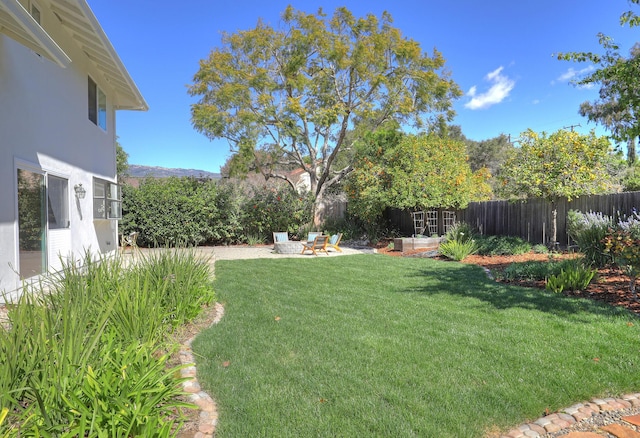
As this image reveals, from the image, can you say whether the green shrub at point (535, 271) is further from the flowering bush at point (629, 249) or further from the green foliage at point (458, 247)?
the green foliage at point (458, 247)

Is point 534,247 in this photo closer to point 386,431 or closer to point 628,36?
point 628,36

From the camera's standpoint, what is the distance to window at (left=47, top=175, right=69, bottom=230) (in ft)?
22.7

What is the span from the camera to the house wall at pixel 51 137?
5379 millimetres

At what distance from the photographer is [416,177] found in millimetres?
13367

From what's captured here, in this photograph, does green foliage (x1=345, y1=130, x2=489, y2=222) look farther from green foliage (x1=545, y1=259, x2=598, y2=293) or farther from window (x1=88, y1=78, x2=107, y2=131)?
window (x1=88, y1=78, x2=107, y2=131)

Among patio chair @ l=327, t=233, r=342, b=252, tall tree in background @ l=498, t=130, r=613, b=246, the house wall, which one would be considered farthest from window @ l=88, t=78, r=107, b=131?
tall tree in background @ l=498, t=130, r=613, b=246

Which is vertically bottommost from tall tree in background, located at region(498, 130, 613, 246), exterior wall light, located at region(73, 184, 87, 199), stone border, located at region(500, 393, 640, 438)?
stone border, located at region(500, 393, 640, 438)

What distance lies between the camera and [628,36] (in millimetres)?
7602

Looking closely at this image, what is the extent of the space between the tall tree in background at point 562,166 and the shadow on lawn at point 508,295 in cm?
408

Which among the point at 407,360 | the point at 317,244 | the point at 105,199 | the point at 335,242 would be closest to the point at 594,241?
the point at 407,360

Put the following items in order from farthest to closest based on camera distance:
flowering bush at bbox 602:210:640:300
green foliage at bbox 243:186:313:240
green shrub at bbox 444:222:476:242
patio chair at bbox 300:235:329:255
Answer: green foliage at bbox 243:186:313:240 < patio chair at bbox 300:235:329:255 < green shrub at bbox 444:222:476:242 < flowering bush at bbox 602:210:640:300

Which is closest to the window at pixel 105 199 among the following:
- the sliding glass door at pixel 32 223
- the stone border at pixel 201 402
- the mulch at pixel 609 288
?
the sliding glass door at pixel 32 223

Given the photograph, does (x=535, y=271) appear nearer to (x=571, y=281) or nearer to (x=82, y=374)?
(x=571, y=281)

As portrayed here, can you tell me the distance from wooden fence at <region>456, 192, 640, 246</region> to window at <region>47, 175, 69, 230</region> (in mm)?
12057
